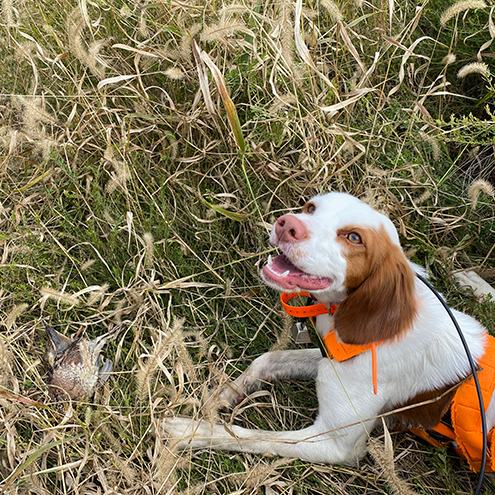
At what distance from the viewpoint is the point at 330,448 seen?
2.14m

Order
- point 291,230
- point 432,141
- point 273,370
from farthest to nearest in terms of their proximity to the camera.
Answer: point 432,141 < point 273,370 < point 291,230

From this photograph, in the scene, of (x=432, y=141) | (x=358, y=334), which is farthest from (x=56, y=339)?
(x=432, y=141)

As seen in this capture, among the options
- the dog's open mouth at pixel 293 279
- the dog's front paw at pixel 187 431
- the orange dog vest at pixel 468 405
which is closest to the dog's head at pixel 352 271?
the dog's open mouth at pixel 293 279

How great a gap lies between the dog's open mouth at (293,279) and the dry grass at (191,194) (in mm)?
426

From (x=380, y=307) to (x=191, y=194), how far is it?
139 centimetres

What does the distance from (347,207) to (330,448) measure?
1043 millimetres

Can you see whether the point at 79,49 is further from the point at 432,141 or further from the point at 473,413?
the point at 473,413

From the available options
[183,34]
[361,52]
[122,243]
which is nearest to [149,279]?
[122,243]

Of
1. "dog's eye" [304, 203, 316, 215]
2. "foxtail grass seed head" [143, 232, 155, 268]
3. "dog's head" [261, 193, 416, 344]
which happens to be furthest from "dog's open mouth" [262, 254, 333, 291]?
"foxtail grass seed head" [143, 232, 155, 268]

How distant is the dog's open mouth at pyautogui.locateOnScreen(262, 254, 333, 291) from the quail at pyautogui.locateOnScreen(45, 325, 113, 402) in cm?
88

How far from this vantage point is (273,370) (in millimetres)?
2521

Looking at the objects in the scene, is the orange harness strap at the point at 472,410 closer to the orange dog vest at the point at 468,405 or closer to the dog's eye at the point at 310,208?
the orange dog vest at the point at 468,405

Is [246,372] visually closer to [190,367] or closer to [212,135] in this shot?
[190,367]

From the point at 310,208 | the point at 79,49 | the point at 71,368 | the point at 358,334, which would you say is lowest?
the point at 71,368
